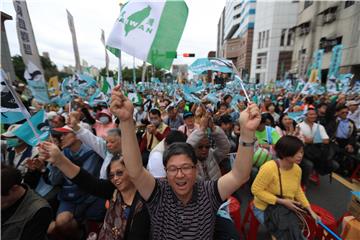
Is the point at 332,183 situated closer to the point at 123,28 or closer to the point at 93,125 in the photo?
the point at 123,28

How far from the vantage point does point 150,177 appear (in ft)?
4.71

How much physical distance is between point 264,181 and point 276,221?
0.42 metres

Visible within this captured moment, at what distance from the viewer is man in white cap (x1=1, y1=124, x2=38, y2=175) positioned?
255cm

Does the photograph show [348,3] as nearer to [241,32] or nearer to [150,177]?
[150,177]

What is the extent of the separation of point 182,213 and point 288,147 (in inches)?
55.0

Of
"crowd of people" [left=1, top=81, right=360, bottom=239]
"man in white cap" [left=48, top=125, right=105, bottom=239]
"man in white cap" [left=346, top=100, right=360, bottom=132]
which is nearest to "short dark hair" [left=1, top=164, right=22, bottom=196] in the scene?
"crowd of people" [left=1, top=81, right=360, bottom=239]

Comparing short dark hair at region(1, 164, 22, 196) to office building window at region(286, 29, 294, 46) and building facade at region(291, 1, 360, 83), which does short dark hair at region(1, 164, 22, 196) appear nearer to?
building facade at region(291, 1, 360, 83)

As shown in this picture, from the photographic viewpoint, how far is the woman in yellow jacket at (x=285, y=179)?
219 cm

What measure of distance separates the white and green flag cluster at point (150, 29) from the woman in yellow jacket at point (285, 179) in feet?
4.95

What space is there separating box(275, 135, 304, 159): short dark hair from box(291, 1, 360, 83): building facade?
22070 millimetres

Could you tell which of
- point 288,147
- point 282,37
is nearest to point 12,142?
point 288,147

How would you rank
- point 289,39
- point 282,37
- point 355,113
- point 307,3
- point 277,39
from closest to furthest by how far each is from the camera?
point 355,113 → point 307,3 → point 289,39 → point 282,37 → point 277,39

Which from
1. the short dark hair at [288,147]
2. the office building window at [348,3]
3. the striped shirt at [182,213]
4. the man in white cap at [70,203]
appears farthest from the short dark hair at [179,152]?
the office building window at [348,3]

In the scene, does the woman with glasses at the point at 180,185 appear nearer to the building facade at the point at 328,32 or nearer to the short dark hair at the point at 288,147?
the short dark hair at the point at 288,147
